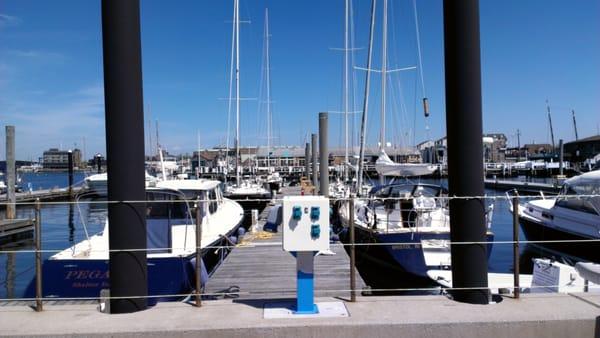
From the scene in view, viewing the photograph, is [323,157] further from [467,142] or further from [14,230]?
[467,142]

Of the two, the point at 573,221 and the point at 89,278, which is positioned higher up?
the point at 89,278

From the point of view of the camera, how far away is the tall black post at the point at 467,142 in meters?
4.61

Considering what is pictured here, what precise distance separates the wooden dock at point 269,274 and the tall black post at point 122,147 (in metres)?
2.50

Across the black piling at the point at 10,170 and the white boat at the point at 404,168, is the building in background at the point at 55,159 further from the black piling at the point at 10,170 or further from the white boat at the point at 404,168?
the white boat at the point at 404,168

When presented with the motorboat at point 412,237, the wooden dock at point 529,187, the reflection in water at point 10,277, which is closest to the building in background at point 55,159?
the wooden dock at point 529,187

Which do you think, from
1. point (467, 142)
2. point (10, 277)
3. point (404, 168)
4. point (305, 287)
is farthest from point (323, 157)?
point (305, 287)

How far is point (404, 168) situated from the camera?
1748cm

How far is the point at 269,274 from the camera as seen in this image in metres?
9.12

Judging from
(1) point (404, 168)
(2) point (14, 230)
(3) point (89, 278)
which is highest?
(1) point (404, 168)

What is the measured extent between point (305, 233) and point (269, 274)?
15.8ft

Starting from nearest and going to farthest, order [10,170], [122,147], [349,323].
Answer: [349,323] → [122,147] → [10,170]

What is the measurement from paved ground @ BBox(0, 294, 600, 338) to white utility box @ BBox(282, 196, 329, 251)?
0.68m

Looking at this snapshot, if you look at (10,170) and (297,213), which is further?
(10,170)

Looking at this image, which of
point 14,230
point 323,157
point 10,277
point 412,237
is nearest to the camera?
point 412,237
